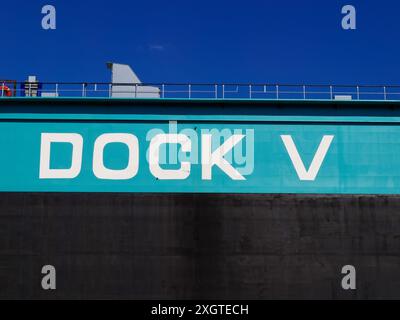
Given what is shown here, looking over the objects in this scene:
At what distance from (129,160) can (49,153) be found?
2.59 meters

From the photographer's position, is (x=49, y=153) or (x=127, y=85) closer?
(x=49, y=153)

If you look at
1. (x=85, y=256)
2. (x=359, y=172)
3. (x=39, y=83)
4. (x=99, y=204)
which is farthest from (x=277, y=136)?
(x=39, y=83)

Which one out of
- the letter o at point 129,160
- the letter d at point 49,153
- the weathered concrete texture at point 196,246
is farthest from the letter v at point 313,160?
the letter d at point 49,153

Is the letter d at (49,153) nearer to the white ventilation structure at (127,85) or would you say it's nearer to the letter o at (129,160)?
the letter o at (129,160)

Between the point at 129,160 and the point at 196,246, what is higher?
the point at 129,160

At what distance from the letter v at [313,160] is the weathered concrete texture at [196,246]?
0.75 m

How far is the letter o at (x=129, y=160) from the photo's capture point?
12250 mm

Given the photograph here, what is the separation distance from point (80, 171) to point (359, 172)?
899 cm

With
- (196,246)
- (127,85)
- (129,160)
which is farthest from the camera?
(127,85)

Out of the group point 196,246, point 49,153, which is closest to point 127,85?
point 49,153

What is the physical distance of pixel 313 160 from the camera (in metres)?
12.4

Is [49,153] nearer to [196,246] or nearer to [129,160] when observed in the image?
[129,160]

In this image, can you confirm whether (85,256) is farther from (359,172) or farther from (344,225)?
(359,172)

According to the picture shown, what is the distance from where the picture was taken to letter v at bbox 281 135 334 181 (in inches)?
485
